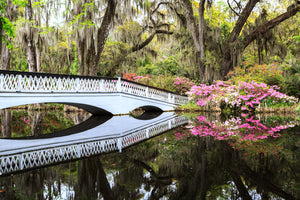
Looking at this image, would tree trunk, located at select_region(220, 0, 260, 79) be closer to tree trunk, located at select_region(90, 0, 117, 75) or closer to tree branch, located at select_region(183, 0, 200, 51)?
tree branch, located at select_region(183, 0, 200, 51)

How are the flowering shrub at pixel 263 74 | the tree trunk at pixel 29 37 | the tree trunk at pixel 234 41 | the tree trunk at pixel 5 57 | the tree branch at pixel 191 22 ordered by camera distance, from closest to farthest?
the tree trunk at pixel 29 37, the flowering shrub at pixel 263 74, the tree trunk at pixel 234 41, the tree branch at pixel 191 22, the tree trunk at pixel 5 57

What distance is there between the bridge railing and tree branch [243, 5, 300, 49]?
257 inches

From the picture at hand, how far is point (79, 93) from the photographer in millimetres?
12242

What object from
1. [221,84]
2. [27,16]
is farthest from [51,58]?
[221,84]

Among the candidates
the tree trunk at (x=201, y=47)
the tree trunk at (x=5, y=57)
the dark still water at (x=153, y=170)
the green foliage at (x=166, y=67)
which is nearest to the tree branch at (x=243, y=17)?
the tree trunk at (x=201, y=47)

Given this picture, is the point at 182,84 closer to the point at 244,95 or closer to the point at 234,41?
the point at 234,41

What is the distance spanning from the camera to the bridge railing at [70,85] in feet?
34.1

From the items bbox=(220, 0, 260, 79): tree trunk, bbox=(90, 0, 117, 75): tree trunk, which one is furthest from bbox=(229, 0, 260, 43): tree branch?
bbox=(90, 0, 117, 75): tree trunk

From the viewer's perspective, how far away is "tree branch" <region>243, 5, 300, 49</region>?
1666 centimetres

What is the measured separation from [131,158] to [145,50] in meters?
20.3

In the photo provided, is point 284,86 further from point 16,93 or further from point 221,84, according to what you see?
point 16,93

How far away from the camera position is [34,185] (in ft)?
9.82

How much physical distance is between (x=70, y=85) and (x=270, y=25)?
46.8ft

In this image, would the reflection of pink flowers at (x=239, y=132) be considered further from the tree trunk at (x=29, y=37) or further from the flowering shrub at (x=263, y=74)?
the tree trunk at (x=29, y=37)
